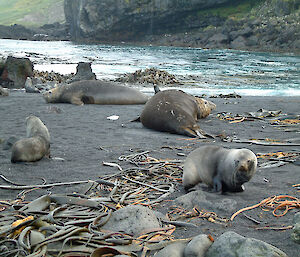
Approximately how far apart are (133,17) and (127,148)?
80.9 m

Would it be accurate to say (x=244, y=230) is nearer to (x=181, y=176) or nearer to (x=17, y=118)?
(x=181, y=176)

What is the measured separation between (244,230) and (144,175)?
1740 mm

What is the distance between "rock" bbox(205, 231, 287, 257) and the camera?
93.4 inches

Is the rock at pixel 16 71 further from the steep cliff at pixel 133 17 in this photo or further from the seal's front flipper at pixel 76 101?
the steep cliff at pixel 133 17

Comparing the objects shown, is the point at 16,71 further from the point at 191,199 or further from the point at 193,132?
the point at 191,199

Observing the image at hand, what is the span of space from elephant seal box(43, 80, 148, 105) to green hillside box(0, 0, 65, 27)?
466 feet

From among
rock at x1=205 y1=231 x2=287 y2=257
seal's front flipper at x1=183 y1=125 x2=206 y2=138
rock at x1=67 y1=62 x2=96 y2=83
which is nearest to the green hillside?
rock at x1=67 y1=62 x2=96 y2=83

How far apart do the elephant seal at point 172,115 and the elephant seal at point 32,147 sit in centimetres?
246

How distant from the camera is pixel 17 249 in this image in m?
2.62

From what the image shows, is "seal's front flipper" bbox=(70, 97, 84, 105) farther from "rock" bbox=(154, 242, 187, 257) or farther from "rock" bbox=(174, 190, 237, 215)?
"rock" bbox=(154, 242, 187, 257)

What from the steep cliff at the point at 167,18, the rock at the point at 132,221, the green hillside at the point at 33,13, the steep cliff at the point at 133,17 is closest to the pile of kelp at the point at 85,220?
the rock at the point at 132,221

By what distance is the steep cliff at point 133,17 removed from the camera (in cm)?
8162

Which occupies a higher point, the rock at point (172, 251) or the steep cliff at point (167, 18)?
the steep cliff at point (167, 18)

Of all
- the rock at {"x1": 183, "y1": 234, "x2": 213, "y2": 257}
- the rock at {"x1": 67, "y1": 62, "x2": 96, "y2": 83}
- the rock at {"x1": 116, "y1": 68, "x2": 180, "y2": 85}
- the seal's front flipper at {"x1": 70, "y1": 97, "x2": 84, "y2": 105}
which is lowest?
the rock at {"x1": 116, "y1": 68, "x2": 180, "y2": 85}
